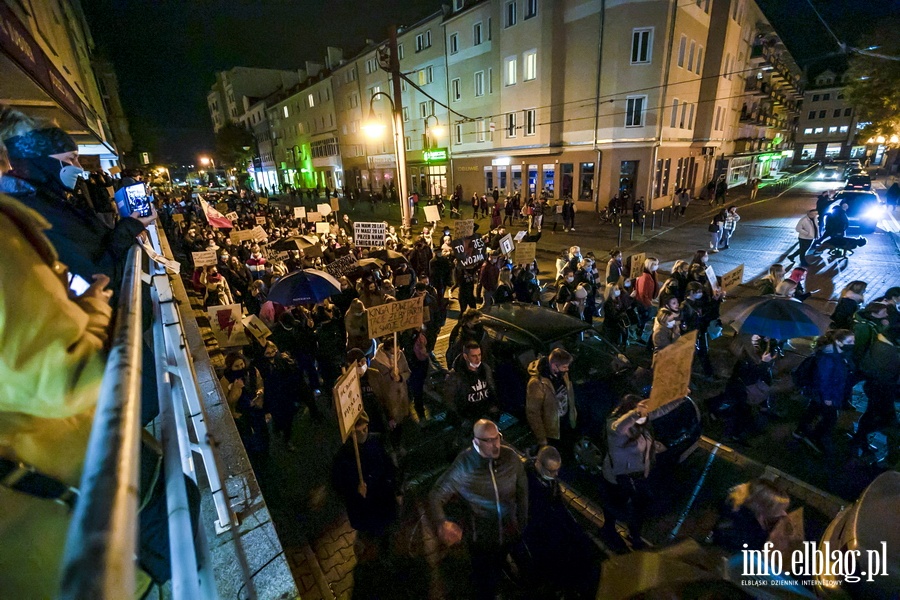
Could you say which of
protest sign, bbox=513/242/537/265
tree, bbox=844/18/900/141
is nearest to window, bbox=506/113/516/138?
tree, bbox=844/18/900/141

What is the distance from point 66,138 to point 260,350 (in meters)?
4.09

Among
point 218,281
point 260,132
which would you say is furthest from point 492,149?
point 260,132

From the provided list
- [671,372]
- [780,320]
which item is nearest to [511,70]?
[780,320]

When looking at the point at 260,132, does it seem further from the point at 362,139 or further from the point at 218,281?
the point at 218,281

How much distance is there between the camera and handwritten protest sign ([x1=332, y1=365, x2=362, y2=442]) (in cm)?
376

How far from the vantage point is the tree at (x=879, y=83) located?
22.4 meters

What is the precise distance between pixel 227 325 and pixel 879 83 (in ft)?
125

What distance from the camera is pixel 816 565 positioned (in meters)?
2.98

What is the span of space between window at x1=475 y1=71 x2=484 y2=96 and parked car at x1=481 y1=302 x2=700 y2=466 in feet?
95.2

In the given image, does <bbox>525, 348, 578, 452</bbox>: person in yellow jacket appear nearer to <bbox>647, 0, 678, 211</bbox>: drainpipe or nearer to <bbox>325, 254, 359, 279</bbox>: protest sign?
<bbox>325, 254, 359, 279</bbox>: protest sign

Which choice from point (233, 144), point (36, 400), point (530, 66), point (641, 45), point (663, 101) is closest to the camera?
point (36, 400)

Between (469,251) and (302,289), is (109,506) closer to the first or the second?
(302,289)

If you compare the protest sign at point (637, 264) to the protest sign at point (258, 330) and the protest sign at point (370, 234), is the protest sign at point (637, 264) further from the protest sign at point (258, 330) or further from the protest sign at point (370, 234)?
the protest sign at point (258, 330)

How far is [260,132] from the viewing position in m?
73.2
